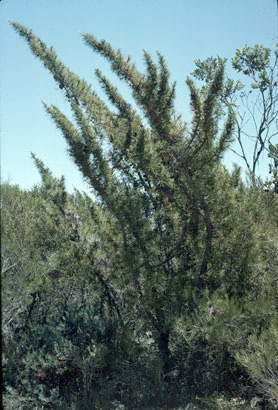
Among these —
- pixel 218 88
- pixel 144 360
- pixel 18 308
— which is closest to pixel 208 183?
pixel 218 88

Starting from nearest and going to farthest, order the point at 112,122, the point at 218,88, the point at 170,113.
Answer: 1. the point at 218,88
2. the point at 170,113
3. the point at 112,122

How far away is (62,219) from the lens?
23.5ft

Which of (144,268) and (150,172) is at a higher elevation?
(150,172)

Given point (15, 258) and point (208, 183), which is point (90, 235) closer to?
point (15, 258)

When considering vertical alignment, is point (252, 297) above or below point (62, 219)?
below

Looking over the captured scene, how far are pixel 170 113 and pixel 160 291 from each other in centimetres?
240

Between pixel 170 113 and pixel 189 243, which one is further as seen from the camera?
pixel 189 243

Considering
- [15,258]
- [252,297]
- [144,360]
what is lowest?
[144,360]

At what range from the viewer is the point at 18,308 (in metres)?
6.18

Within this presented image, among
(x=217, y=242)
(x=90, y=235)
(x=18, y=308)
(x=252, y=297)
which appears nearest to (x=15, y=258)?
(x=18, y=308)

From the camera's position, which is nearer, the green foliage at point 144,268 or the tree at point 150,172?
the green foliage at point 144,268

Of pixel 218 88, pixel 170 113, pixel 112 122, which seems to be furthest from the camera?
pixel 112 122

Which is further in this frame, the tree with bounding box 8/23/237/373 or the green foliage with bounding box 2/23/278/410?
the tree with bounding box 8/23/237/373

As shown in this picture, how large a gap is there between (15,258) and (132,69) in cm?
288
